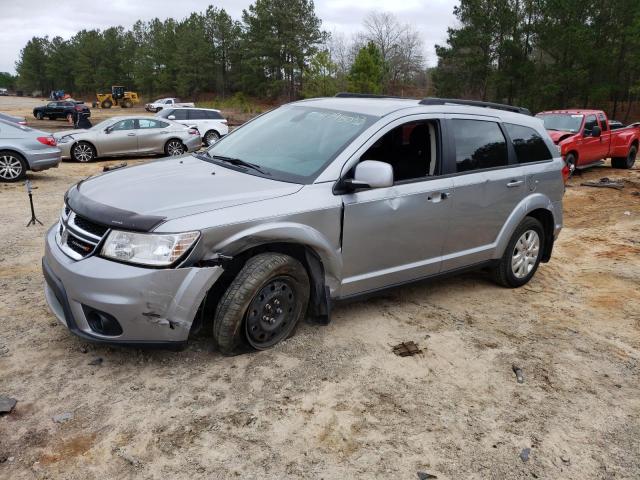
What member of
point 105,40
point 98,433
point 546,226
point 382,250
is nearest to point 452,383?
point 382,250

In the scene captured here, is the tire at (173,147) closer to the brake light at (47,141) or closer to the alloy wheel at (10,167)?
the brake light at (47,141)

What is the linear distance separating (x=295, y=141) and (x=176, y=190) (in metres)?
1.12

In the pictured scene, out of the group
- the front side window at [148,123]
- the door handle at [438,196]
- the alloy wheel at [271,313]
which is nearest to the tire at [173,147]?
the front side window at [148,123]

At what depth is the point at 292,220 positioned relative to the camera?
11.9 ft

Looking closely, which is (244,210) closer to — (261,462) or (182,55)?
(261,462)

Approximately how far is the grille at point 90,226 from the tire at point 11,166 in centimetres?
904

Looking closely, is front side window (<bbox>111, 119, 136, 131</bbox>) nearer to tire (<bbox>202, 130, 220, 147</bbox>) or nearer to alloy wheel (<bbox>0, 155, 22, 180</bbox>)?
alloy wheel (<bbox>0, 155, 22, 180</bbox>)

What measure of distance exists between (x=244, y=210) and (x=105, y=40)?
10132cm

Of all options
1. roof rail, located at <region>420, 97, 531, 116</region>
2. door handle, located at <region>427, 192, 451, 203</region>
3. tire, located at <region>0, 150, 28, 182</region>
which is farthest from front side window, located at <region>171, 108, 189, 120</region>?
door handle, located at <region>427, 192, 451, 203</region>

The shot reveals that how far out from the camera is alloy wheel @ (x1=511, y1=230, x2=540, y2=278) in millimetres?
5418

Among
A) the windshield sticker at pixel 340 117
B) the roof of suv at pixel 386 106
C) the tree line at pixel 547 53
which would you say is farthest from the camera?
the tree line at pixel 547 53

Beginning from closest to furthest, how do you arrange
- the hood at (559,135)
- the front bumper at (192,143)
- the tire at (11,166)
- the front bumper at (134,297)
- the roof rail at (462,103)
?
the front bumper at (134,297) → the roof rail at (462,103) → the tire at (11,166) → the hood at (559,135) → the front bumper at (192,143)

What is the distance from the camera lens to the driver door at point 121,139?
15.5m

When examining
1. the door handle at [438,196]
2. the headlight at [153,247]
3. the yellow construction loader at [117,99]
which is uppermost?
the yellow construction loader at [117,99]
